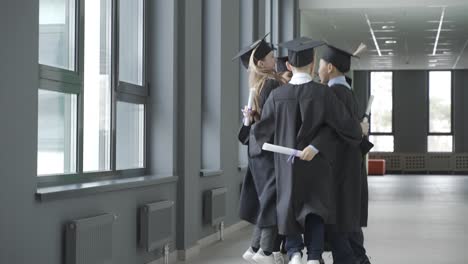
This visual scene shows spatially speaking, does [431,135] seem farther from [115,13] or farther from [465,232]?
[115,13]

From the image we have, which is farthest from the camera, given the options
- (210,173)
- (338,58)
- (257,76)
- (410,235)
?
(410,235)

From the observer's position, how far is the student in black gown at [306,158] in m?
5.07

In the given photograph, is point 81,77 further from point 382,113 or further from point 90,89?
point 382,113

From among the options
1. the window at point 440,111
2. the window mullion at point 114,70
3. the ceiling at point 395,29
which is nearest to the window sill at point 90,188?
the window mullion at point 114,70

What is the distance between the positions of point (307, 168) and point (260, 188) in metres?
0.62

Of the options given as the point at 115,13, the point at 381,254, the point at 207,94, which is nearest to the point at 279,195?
the point at 115,13

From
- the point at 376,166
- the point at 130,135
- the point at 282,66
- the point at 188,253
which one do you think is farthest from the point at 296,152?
the point at 376,166

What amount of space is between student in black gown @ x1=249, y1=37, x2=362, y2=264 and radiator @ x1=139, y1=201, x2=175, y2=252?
1350 mm

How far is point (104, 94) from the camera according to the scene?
626 centimetres

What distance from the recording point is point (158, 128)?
23.5 ft

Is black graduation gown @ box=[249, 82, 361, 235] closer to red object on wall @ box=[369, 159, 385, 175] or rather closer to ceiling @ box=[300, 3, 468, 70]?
ceiling @ box=[300, 3, 468, 70]

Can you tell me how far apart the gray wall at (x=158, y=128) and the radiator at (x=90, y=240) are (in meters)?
0.06

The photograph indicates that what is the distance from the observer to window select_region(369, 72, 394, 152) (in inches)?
1215

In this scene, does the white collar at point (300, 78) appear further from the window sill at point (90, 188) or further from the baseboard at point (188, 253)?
the baseboard at point (188, 253)
